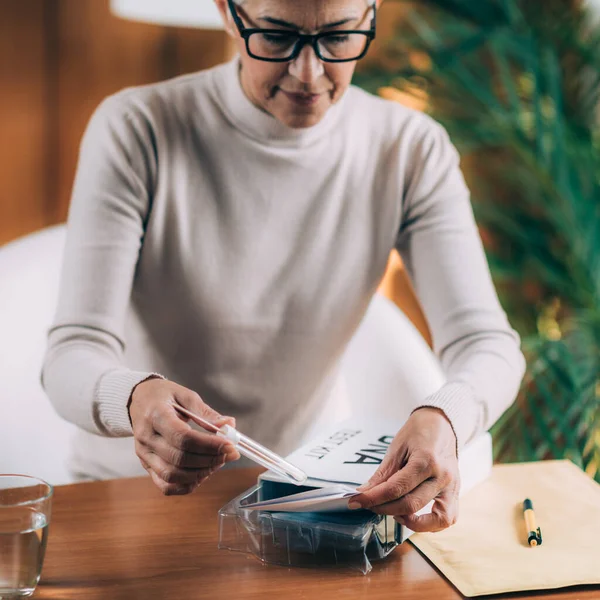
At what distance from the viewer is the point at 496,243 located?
2.64 metres

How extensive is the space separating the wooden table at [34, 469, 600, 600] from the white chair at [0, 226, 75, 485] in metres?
0.55

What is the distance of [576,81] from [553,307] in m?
0.70

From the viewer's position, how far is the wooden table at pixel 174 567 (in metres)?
0.73

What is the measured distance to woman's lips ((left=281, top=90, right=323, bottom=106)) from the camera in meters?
1.07

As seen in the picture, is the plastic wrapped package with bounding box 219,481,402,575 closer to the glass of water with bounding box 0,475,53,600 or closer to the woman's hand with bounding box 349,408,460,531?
the woman's hand with bounding box 349,408,460,531

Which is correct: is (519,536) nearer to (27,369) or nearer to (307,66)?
(307,66)

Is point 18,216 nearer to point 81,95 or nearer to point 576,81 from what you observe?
point 81,95

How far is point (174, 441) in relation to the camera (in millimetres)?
768

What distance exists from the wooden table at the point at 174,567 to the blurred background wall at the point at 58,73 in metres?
1.46

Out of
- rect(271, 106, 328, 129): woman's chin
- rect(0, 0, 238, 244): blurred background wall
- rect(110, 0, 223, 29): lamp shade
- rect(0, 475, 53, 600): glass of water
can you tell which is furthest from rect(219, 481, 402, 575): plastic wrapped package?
rect(0, 0, 238, 244): blurred background wall

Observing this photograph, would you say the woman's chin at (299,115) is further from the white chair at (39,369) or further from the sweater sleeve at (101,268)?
the white chair at (39,369)

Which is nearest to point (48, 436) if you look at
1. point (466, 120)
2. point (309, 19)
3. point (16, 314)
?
point (16, 314)

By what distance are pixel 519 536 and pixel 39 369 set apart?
3.11 feet

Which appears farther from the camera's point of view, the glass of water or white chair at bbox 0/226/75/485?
white chair at bbox 0/226/75/485
